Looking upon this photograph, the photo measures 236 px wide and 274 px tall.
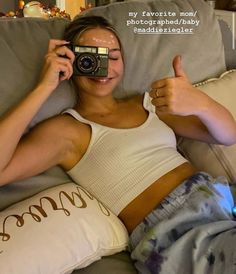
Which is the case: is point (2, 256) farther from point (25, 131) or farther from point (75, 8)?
point (75, 8)

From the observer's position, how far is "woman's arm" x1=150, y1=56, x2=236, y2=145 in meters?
1.00

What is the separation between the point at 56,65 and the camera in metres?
1.05

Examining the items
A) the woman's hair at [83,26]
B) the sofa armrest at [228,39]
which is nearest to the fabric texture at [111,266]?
the woman's hair at [83,26]

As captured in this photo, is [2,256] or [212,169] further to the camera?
[212,169]

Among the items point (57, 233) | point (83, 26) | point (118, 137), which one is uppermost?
point (83, 26)

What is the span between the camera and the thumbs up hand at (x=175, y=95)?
994mm

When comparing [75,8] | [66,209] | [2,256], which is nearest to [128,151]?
[66,209]

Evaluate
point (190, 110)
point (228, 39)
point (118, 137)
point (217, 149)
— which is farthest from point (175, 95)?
point (228, 39)

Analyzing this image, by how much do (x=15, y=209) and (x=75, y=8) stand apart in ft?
6.58

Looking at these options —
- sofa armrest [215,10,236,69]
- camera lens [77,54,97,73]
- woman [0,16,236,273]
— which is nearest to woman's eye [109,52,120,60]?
woman [0,16,236,273]

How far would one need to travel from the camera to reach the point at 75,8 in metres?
2.75

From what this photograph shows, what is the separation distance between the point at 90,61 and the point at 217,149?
44cm

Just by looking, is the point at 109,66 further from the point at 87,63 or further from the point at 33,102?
the point at 33,102

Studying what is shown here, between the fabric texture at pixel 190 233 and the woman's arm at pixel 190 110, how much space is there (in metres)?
0.13
